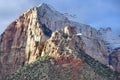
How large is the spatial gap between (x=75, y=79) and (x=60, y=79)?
3968 mm

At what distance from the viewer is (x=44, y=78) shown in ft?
654

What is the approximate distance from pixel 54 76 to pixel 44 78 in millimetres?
2744

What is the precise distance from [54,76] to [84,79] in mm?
7950

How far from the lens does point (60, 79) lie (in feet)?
653

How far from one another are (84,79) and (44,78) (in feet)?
34.6

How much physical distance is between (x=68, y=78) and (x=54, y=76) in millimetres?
3735

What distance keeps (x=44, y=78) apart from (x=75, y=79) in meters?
8.17

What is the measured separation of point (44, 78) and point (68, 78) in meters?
6.33

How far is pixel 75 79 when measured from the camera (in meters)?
200

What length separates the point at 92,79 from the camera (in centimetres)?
19975

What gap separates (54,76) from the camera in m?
200

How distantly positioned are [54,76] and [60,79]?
6.25 feet

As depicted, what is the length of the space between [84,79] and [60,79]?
6359mm
